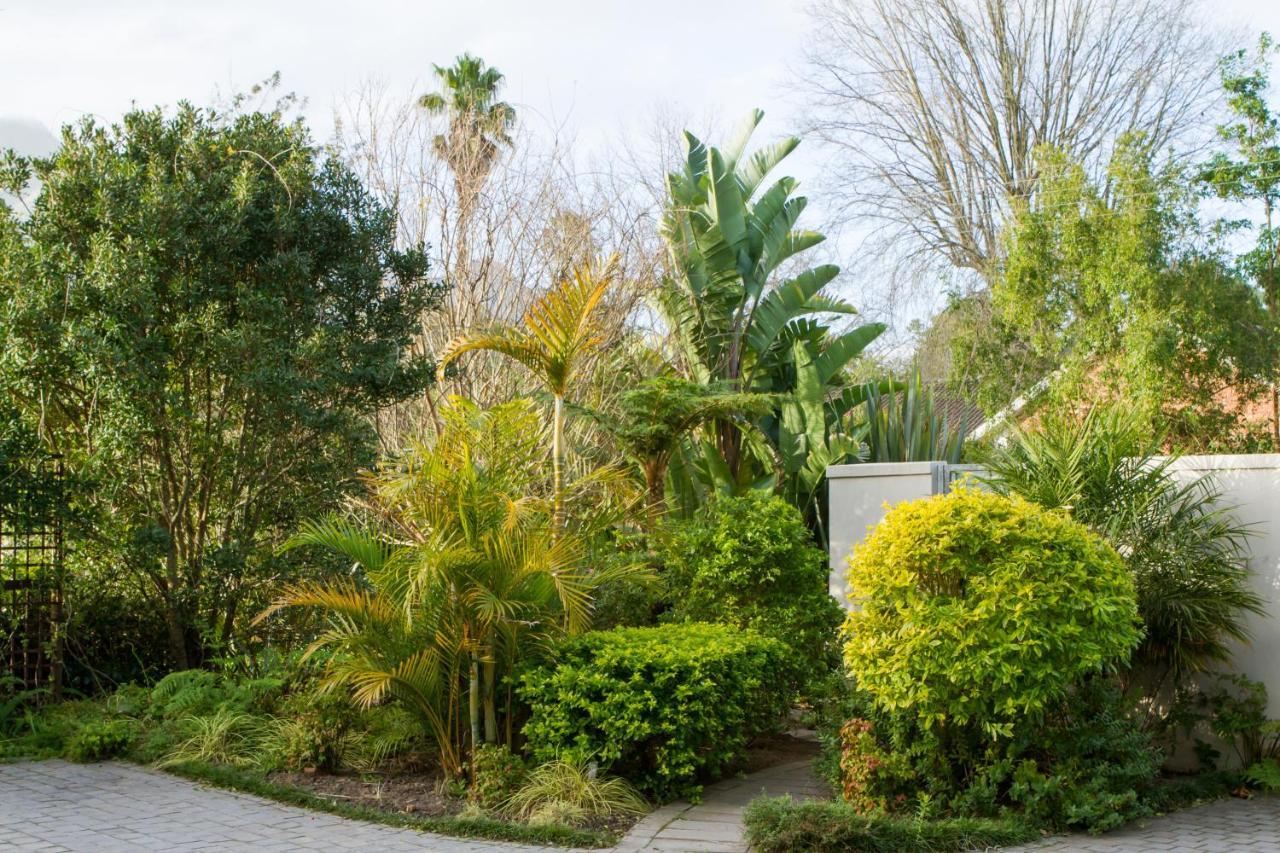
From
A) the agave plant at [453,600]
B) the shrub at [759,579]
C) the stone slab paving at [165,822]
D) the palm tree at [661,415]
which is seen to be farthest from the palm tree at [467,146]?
the stone slab paving at [165,822]

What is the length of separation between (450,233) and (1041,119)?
19.2 meters

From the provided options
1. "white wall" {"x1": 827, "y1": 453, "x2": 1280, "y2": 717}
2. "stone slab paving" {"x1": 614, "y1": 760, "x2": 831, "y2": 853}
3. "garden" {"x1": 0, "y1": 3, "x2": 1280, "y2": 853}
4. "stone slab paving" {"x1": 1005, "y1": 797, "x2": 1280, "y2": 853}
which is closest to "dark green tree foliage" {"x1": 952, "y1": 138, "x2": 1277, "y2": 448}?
"garden" {"x1": 0, "y1": 3, "x2": 1280, "y2": 853}

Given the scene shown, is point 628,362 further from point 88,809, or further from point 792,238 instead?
point 88,809

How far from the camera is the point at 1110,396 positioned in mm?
16016

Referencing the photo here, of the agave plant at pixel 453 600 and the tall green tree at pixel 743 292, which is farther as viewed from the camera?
the tall green tree at pixel 743 292

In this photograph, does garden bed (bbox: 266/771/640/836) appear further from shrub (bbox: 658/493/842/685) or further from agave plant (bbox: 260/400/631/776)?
shrub (bbox: 658/493/842/685)

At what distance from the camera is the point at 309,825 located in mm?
6680

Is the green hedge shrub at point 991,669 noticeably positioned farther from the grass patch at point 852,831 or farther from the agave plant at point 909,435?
the agave plant at point 909,435

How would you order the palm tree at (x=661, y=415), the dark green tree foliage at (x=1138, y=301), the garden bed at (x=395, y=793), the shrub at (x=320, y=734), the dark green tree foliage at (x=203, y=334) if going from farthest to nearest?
the dark green tree foliage at (x=1138, y=301)
the palm tree at (x=661, y=415)
the dark green tree foliage at (x=203, y=334)
the shrub at (x=320, y=734)
the garden bed at (x=395, y=793)

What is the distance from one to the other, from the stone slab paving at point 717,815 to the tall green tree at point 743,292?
209 inches

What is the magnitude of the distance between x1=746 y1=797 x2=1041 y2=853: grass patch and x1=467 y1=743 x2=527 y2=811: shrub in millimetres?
1503

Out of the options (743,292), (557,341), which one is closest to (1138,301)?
(743,292)

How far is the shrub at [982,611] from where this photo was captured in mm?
6391

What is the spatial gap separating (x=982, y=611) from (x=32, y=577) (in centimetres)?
768
